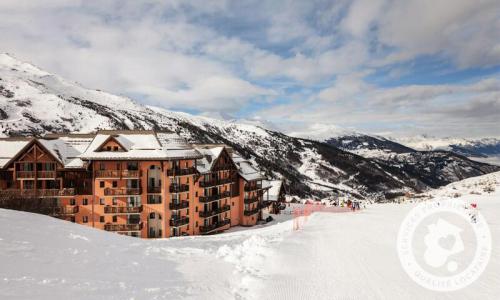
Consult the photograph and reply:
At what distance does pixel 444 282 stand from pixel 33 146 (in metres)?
52.1

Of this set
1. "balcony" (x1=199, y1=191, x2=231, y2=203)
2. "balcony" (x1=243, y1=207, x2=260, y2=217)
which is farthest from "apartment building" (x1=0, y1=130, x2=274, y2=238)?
"balcony" (x1=243, y1=207, x2=260, y2=217)

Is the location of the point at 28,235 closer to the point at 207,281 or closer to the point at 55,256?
the point at 55,256

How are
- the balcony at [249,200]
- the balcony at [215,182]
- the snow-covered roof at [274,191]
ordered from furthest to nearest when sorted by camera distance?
1. the snow-covered roof at [274,191]
2. the balcony at [249,200]
3. the balcony at [215,182]

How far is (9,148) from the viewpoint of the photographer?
51.8 meters

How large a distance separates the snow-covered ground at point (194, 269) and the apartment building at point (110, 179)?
2282cm

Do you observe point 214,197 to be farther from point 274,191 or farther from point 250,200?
point 274,191

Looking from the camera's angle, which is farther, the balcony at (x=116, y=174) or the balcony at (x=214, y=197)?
the balcony at (x=214, y=197)

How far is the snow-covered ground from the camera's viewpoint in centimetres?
1656

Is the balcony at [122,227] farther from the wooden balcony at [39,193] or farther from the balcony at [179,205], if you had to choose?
the wooden balcony at [39,193]

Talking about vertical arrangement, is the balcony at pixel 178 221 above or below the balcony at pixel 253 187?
below

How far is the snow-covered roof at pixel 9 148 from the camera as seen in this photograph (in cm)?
5066

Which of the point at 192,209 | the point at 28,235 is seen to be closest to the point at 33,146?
the point at 192,209

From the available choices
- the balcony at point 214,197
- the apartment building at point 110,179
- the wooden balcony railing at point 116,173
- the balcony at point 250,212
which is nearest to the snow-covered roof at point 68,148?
the apartment building at point 110,179

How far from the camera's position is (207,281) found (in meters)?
19.7
